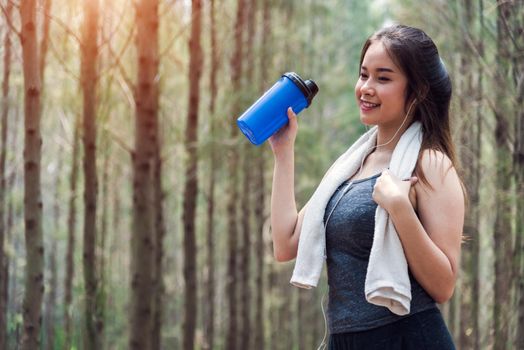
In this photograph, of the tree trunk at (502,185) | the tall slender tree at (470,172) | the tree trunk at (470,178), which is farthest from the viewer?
the tree trunk at (470,178)

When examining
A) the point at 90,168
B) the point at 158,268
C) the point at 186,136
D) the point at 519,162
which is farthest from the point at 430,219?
the point at 158,268

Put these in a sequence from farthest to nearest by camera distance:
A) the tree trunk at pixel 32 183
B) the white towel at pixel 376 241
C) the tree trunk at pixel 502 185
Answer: the tree trunk at pixel 502 185
the tree trunk at pixel 32 183
the white towel at pixel 376 241

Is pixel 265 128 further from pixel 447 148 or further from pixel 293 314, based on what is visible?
pixel 293 314

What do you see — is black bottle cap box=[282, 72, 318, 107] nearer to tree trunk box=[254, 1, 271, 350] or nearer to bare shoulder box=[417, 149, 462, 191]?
bare shoulder box=[417, 149, 462, 191]

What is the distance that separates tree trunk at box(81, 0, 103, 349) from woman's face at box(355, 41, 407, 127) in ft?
12.5

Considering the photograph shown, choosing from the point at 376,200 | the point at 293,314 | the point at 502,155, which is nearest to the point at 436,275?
the point at 376,200

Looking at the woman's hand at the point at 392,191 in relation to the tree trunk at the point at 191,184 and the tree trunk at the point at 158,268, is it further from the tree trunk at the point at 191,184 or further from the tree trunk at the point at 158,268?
the tree trunk at the point at 191,184

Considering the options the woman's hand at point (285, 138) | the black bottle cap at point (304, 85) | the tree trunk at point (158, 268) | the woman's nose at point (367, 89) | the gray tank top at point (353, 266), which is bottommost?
the tree trunk at point (158, 268)

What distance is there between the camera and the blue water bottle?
7.59 ft

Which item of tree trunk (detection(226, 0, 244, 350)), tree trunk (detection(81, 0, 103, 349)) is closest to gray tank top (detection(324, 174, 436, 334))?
tree trunk (detection(81, 0, 103, 349))

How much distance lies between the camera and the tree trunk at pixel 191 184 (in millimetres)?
9352

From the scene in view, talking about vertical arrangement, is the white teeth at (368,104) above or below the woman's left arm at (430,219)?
above

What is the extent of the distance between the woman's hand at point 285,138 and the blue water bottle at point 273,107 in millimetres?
48

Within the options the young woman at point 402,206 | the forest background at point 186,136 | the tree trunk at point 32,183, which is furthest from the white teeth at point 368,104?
the tree trunk at point 32,183
